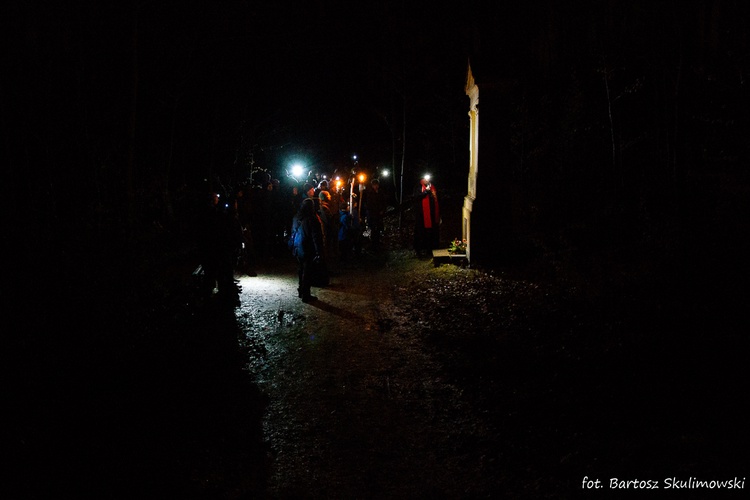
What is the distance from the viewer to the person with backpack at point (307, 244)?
35.2ft

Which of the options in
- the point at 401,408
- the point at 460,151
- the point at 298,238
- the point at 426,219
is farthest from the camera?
the point at 460,151

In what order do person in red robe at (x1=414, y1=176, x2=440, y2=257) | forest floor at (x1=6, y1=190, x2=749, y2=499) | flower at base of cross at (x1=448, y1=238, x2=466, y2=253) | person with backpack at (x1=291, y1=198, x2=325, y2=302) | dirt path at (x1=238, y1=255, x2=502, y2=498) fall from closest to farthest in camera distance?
forest floor at (x1=6, y1=190, x2=749, y2=499)
dirt path at (x1=238, y1=255, x2=502, y2=498)
person with backpack at (x1=291, y1=198, x2=325, y2=302)
flower at base of cross at (x1=448, y1=238, x2=466, y2=253)
person in red robe at (x1=414, y1=176, x2=440, y2=257)

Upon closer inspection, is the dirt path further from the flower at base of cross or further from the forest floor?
the flower at base of cross

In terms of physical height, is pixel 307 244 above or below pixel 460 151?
below

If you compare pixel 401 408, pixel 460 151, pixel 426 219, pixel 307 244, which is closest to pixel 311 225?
pixel 307 244

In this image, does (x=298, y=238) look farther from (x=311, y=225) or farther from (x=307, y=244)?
(x=311, y=225)

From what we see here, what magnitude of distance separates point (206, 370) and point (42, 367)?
216 cm

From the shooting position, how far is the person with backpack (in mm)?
10734

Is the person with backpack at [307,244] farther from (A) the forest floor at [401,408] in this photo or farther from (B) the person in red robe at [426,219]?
(B) the person in red robe at [426,219]

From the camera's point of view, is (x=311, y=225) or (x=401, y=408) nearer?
(x=401, y=408)

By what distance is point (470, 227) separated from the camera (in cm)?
1273

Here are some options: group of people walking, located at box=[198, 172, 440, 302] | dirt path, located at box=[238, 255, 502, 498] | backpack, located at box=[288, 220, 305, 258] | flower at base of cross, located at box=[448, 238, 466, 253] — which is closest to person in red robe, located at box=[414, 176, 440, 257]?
group of people walking, located at box=[198, 172, 440, 302]

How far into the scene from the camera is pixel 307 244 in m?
10.8

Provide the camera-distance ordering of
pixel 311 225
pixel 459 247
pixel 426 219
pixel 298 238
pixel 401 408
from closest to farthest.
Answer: pixel 401 408 → pixel 311 225 → pixel 298 238 → pixel 459 247 → pixel 426 219
